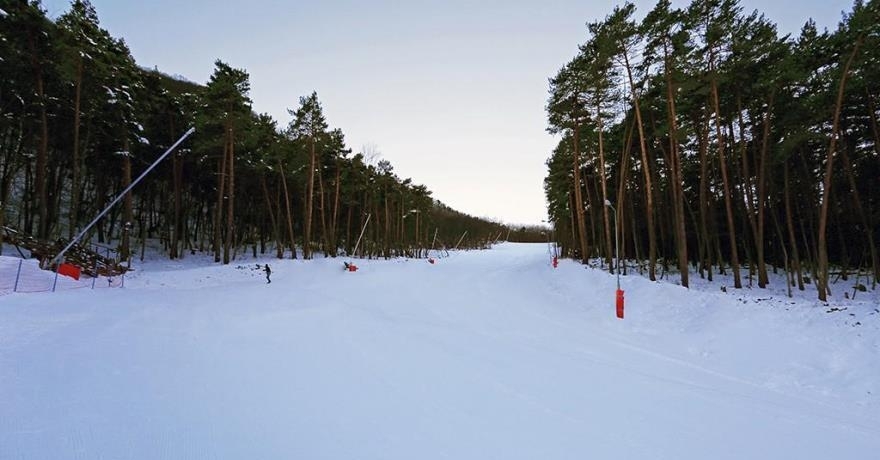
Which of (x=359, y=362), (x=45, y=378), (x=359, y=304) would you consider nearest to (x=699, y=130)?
(x=359, y=304)

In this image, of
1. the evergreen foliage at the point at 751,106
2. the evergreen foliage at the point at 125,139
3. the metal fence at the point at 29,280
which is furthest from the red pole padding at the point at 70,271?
the evergreen foliage at the point at 751,106

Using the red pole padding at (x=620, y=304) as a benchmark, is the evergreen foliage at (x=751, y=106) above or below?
above

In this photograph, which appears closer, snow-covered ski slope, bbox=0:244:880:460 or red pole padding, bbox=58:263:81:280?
snow-covered ski slope, bbox=0:244:880:460

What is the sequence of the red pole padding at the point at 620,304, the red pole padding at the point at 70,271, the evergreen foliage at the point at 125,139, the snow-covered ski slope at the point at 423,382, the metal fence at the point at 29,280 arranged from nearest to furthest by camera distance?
1. the snow-covered ski slope at the point at 423,382
2. the metal fence at the point at 29,280
3. the red pole padding at the point at 620,304
4. the red pole padding at the point at 70,271
5. the evergreen foliage at the point at 125,139

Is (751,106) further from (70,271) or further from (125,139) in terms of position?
(125,139)

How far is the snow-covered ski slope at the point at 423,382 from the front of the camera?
3418 millimetres

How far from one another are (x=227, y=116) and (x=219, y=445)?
82.3 ft

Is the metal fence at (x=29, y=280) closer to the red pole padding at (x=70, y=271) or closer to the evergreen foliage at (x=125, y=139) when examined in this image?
the red pole padding at (x=70, y=271)

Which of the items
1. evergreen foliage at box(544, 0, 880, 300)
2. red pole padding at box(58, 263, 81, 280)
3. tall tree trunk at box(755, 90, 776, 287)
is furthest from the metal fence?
tall tree trunk at box(755, 90, 776, 287)

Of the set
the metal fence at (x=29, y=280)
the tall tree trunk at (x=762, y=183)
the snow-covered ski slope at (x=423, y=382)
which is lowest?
the snow-covered ski slope at (x=423, y=382)

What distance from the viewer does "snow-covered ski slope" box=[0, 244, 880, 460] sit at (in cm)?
342

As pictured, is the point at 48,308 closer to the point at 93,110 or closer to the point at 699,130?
the point at 93,110

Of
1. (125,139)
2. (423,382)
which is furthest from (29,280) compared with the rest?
(423,382)

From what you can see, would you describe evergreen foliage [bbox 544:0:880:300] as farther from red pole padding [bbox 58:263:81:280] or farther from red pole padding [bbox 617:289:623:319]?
red pole padding [bbox 58:263:81:280]
